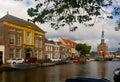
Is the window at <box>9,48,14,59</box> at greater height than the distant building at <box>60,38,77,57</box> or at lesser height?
lesser

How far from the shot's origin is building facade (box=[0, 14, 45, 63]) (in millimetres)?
68375

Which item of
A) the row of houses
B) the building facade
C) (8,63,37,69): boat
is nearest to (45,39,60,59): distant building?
the row of houses

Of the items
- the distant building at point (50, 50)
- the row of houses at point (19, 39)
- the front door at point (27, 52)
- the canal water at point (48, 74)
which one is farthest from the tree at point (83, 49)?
the canal water at point (48, 74)

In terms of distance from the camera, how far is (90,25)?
11164 millimetres

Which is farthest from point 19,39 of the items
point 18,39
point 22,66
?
point 22,66

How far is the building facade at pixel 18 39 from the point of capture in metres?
68.4

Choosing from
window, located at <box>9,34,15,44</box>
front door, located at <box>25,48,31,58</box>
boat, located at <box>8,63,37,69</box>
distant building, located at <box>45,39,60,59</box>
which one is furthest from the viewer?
distant building, located at <box>45,39,60,59</box>

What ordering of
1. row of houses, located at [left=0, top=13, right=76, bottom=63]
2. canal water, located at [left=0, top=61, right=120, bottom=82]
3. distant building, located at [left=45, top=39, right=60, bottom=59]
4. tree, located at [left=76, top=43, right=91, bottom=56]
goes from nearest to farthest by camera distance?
canal water, located at [left=0, top=61, right=120, bottom=82] → row of houses, located at [left=0, top=13, right=76, bottom=63] → distant building, located at [left=45, top=39, right=60, bottom=59] → tree, located at [left=76, top=43, right=91, bottom=56]

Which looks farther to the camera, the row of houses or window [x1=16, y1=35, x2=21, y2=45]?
window [x1=16, y1=35, x2=21, y2=45]

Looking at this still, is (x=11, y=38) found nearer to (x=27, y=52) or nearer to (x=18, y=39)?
(x=18, y=39)

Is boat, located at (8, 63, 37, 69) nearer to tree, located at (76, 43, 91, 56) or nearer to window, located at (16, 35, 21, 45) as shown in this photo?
window, located at (16, 35, 21, 45)

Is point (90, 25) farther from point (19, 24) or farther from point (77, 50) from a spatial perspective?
point (77, 50)

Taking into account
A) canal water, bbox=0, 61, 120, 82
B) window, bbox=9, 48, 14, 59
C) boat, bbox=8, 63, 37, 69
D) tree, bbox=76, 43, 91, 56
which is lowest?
canal water, bbox=0, 61, 120, 82

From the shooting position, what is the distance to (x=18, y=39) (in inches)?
2940
